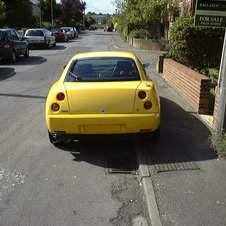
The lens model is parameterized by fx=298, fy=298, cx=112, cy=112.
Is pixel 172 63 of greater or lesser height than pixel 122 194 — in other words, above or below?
Result: above

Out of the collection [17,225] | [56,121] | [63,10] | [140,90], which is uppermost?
[63,10]

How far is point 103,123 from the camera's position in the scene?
4.08 m

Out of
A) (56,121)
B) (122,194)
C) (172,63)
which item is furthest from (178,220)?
(172,63)

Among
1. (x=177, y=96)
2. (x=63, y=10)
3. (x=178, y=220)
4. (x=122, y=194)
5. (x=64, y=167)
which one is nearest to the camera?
(x=178, y=220)

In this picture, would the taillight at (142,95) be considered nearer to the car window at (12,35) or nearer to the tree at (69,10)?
the car window at (12,35)

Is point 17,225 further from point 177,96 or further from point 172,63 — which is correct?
point 172,63

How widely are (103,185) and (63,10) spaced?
66950 mm

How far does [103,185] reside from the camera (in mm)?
3643

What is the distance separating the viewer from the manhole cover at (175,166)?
12.8 feet

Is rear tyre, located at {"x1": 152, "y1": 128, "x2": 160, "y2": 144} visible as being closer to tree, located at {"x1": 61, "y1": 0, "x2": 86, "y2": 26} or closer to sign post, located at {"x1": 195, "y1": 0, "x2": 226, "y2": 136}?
sign post, located at {"x1": 195, "y1": 0, "x2": 226, "y2": 136}

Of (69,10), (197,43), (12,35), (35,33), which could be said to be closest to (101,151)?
(197,43)

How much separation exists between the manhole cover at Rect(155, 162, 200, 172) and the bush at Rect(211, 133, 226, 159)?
46cm

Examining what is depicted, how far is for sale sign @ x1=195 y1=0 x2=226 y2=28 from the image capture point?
4797mm

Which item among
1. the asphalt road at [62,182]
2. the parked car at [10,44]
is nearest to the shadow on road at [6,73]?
the parked car at [10,44]
